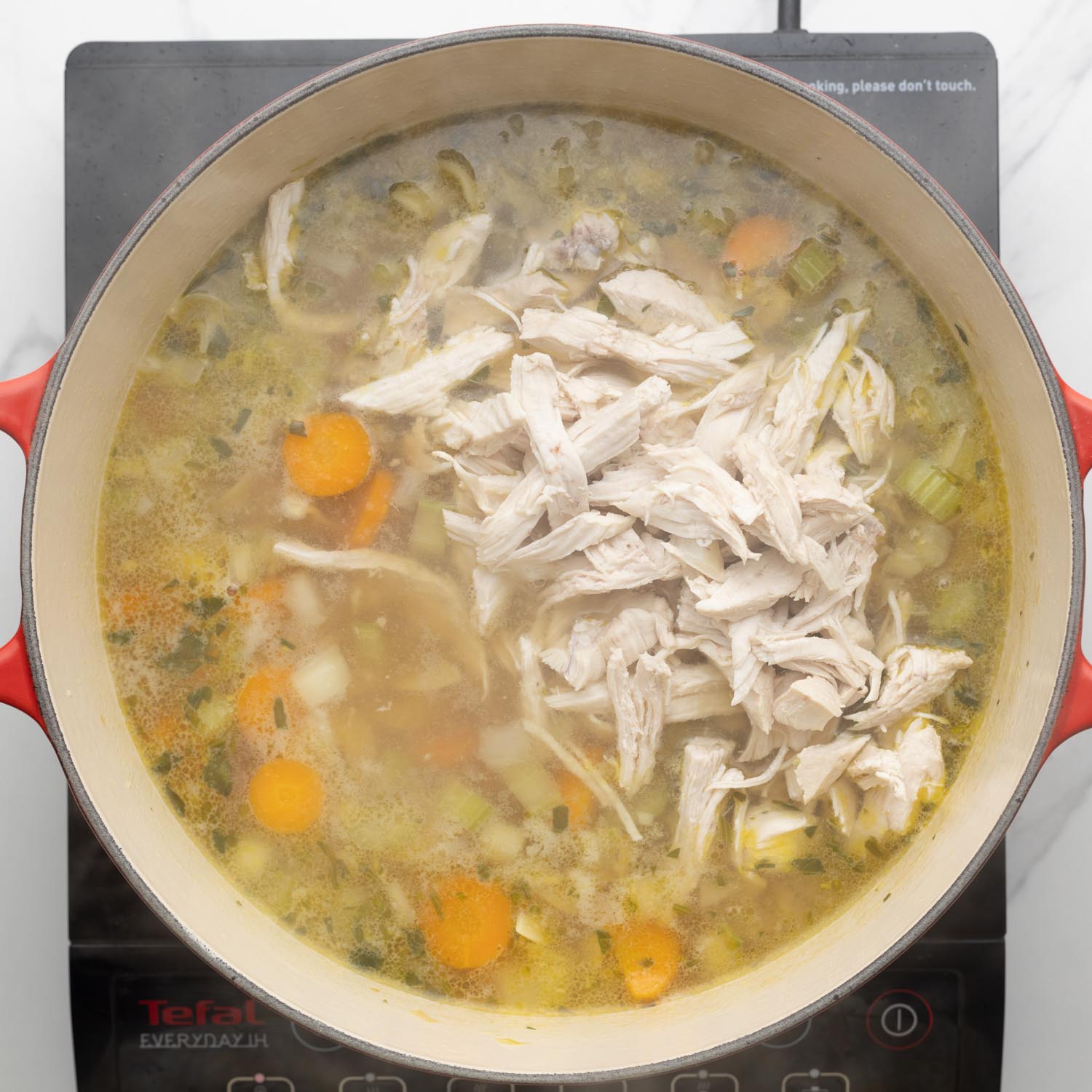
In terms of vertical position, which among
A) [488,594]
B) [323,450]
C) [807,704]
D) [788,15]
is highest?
[788,15]

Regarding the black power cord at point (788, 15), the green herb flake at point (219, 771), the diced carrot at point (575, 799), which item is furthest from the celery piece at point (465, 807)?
the black power cord at point (788, 15)

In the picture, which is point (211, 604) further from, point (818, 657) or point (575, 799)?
point (818, 657)

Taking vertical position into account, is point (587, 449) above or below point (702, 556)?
above

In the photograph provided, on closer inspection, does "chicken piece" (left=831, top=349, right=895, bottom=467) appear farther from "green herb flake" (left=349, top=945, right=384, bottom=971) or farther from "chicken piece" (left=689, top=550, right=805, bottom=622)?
"green herb flake" (left=349, top=945, right=384, bottom=971)

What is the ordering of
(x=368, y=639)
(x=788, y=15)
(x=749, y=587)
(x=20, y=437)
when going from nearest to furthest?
(x=20, y=437), (x=749, y=587), (x=368, y=639), (x=788, y=15)

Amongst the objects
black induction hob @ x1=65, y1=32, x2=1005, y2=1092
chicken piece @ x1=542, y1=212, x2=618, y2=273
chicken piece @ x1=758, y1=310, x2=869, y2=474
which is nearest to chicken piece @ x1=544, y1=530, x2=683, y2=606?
chicken piece @ x1=758, y1=310, x2=869, y2=474

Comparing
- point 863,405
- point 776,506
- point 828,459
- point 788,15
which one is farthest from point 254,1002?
point 788,15

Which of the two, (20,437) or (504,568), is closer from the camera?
(20,437)
